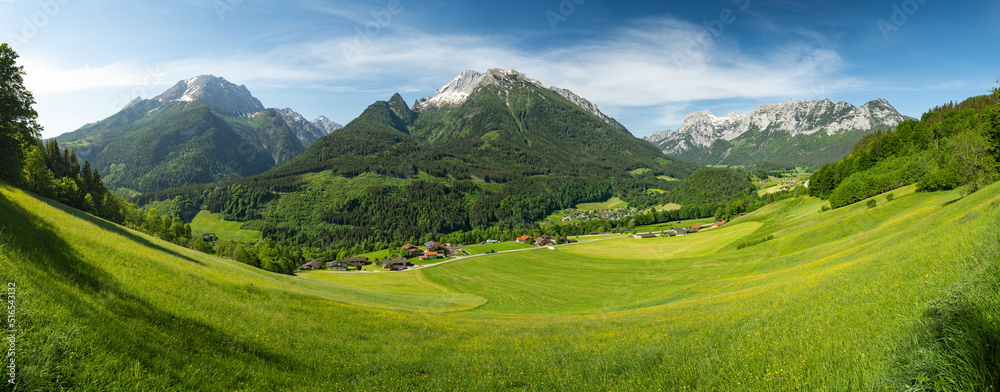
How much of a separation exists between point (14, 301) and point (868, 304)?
2014 cm

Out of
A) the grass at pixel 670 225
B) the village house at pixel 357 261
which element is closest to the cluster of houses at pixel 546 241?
the grass at pixel 670 225

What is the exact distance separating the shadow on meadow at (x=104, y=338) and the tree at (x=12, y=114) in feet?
139

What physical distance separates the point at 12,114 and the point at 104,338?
55.8 meters

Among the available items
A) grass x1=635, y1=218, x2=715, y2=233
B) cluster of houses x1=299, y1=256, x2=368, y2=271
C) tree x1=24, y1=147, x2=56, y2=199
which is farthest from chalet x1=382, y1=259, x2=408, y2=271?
grass x1=635, y1=218, x2=715, y2=233

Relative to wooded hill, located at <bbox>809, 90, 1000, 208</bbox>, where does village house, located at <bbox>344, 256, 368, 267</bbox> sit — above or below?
below

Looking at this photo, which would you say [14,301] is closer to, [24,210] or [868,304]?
[24,210]

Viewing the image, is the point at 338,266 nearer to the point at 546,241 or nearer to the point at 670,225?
the point at 546,241

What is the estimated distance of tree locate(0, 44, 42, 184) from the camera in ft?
117

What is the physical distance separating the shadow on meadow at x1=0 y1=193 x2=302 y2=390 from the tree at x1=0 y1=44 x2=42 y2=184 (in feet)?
139

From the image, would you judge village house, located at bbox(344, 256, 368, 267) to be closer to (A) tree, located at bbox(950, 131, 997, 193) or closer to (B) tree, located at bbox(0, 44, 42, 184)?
(B) tree, located at bbox(0, 44, 42, 184)

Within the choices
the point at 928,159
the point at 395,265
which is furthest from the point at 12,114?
the point at 928,159

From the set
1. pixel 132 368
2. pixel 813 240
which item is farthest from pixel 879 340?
pixel 813 240

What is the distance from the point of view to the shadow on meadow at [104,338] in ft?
18.9

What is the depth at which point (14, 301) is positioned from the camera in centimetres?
677
